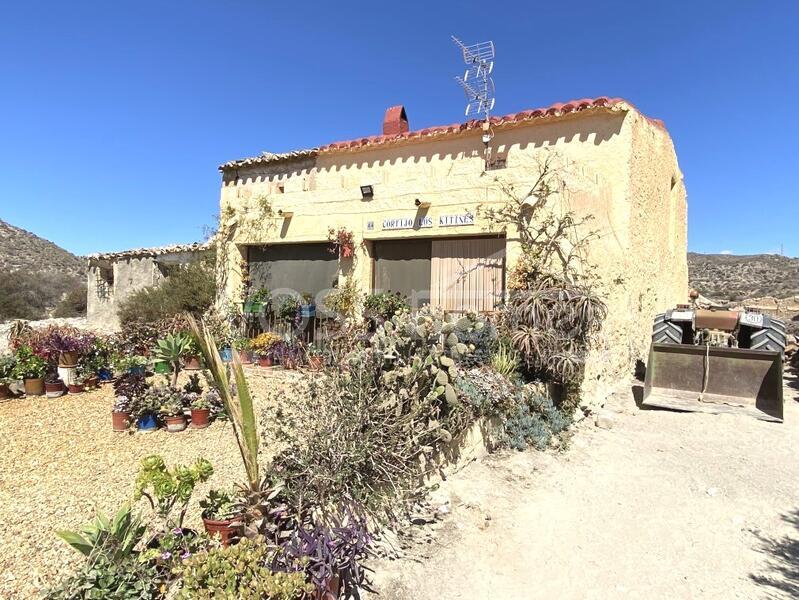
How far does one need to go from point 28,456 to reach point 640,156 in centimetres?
921

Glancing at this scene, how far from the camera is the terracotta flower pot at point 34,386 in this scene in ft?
23.2

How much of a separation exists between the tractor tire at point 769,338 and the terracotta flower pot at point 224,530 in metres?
8.06

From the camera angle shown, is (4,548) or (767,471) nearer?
(4,548)

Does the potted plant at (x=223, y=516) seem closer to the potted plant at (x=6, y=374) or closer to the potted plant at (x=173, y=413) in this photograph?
the potted plant at (x=173, y=413)

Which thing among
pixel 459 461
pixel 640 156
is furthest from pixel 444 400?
pixel 640 156

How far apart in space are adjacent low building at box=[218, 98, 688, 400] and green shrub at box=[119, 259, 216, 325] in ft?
1.99

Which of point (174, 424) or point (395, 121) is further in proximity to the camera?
point (395, 121)

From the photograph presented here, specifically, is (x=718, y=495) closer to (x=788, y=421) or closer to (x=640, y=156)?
(x=788, y=421)

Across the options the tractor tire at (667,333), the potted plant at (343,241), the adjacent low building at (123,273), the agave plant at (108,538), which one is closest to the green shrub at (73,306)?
the adjacent low building at (123,273)

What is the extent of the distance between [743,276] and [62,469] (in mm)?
44286

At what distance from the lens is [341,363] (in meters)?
4.27

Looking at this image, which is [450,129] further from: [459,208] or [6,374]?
[6,374]

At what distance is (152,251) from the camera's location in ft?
45.1

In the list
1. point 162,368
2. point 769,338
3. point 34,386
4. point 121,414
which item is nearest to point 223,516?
point 121,414
